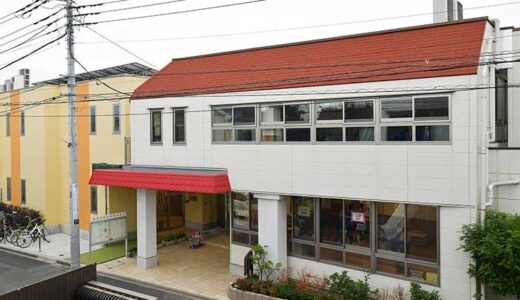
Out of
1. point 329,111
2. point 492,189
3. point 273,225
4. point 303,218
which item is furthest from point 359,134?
point 273,225

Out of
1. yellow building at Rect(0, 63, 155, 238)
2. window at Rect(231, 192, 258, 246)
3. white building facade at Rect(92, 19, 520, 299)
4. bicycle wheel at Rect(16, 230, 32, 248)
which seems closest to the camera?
white building facade at Rect(92, 19, 520, 299)

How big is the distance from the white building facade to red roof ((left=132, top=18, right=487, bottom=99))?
0.05 metres

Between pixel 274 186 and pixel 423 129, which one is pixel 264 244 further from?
pixel 423 129

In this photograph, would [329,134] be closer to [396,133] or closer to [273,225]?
[396,133]

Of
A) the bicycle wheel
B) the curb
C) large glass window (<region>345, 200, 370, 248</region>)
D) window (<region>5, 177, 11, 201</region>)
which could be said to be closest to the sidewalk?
the bicycle wheel

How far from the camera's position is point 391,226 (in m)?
11.2

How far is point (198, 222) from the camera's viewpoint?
67.1 feet

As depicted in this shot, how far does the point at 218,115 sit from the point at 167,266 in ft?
19.4

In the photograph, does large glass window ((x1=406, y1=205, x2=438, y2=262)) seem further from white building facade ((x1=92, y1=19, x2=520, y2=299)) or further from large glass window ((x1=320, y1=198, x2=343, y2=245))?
large glass window ((x1=320, y1=198, x2=343, y2=245))

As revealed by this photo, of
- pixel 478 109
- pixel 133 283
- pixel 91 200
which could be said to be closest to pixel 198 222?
pixel 91 200

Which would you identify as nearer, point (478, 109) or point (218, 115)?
point (478, 109)

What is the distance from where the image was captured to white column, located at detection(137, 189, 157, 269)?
1488cm

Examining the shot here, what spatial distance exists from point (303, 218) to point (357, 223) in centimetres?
180

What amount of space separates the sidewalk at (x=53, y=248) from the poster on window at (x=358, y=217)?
11834mm
